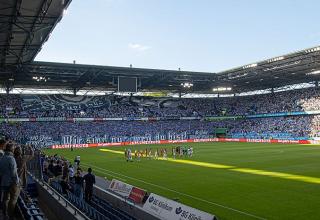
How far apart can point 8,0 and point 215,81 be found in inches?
2265

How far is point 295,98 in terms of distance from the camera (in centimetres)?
8144

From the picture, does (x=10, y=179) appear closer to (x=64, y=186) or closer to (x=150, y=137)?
(x=64, y=186)

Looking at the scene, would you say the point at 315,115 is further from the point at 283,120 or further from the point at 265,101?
the point at 265,101

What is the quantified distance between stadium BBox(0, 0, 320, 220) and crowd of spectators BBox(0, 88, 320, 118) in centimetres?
30

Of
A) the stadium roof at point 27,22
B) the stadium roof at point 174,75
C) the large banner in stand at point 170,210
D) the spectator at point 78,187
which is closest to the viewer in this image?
the large banner in stand at point 170,210

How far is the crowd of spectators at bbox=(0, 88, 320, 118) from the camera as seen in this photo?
75.6 meters

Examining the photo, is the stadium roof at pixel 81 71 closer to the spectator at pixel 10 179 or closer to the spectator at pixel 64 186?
the spectator at pixel 64 186

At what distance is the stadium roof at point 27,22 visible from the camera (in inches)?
985

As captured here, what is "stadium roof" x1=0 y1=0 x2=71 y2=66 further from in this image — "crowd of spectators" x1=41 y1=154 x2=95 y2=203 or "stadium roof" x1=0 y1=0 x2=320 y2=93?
"crowd of spectators" x1=41 y1=154 x2=95 y2=203

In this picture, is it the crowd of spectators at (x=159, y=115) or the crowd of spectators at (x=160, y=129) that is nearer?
the crowd of spectators at (x=160, y=129)

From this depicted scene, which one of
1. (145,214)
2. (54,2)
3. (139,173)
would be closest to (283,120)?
(139,173)

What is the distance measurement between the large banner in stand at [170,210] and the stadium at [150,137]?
0.04 metres

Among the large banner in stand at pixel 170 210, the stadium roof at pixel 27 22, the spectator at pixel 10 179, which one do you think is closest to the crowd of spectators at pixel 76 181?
the large banner in stand at pixel 170 210

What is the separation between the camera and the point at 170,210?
1357 centimetres
